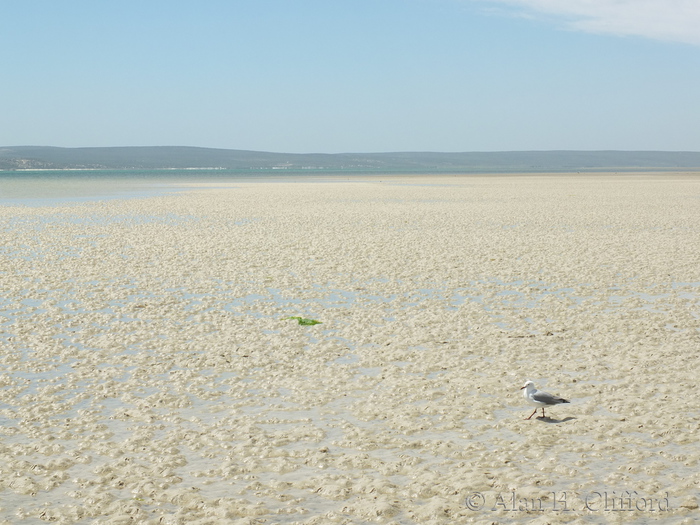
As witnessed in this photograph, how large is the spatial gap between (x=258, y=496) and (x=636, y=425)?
339 cm

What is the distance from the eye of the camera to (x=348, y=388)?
286 inches

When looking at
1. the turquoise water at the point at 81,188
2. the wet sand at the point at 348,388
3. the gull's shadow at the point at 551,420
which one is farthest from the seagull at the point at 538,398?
the turquoise water at the point at 81,188

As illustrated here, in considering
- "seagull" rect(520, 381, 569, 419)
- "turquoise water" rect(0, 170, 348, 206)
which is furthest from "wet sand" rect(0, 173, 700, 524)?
"turquoise water" rect(0, 170, 348, 206)

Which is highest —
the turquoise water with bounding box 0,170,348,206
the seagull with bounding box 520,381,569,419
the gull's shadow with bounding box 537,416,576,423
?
the turquoise water with bounding box 0,170,348,206

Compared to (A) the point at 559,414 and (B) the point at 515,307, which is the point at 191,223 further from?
(A) the point at 559,414

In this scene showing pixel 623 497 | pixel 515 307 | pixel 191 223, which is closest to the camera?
pixel 623 497

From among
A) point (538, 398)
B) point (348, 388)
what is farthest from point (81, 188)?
point (538, 398)

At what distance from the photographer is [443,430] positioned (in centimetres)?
611

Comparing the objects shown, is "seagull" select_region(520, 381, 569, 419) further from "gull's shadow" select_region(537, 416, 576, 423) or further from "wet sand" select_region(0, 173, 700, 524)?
"wet sand" select_region(0, 173, 700, 524)

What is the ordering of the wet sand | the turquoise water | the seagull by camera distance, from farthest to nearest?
the turquoise water
the seagull
the wet sand

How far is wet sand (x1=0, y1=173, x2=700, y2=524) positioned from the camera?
4.90 meters

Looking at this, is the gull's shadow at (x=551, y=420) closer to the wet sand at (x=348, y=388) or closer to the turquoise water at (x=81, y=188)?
the wet sand at (x=348, y=388)

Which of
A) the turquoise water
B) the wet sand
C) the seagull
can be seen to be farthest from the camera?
the turquoise water

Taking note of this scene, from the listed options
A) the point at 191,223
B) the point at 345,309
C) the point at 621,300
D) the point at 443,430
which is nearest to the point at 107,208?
the point at 191,223
